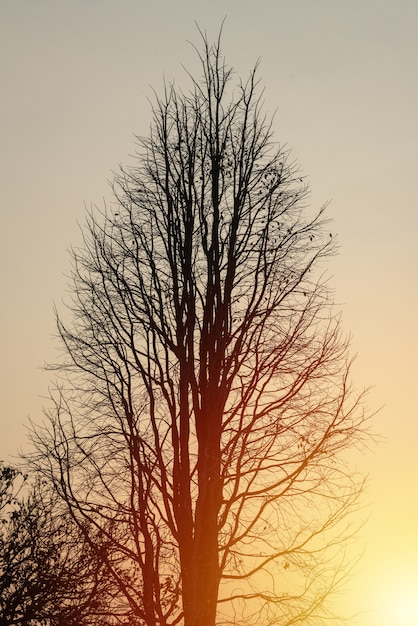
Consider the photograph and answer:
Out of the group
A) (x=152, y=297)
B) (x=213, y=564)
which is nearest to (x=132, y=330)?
(x=152, y=297)

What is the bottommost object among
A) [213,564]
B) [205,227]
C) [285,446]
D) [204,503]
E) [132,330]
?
[213,564]

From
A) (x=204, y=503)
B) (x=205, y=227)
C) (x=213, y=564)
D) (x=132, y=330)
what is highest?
(x=205, y=227)

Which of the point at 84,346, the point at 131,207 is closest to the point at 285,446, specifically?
the point at 84,346

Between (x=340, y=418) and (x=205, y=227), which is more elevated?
(x=205, y=227)

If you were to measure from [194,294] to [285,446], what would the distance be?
226 cm

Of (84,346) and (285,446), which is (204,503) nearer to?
(285,446)

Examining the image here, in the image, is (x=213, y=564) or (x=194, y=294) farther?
(x=194, y=294)

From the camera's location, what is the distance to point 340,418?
9859mm

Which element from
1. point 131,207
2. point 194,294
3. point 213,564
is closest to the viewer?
point 213,564

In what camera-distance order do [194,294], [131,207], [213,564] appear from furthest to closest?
[131,207] < [194,294] < [213,564]

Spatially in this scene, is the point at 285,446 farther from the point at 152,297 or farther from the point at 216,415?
the point at 152,297

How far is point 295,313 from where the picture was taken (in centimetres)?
1062

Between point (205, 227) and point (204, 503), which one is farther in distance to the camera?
point (205, 227)

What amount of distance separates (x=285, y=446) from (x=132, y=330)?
8.15 feet
